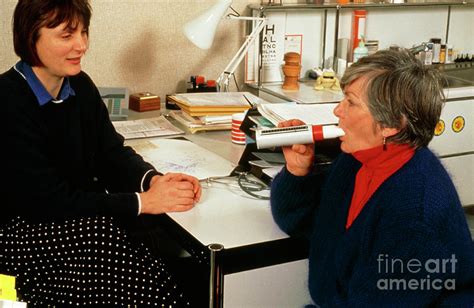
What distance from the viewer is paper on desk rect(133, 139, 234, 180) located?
5.76 feet

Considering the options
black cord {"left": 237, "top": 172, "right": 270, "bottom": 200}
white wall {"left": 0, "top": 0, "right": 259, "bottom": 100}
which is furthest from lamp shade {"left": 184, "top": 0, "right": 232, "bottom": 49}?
black cord {"left": 237, "top": 172, "right": 270, "bottom": 200}

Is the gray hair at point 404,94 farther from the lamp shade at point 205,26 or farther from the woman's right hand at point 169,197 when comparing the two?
the lamp shade at point 205,26

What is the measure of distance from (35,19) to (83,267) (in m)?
0.58

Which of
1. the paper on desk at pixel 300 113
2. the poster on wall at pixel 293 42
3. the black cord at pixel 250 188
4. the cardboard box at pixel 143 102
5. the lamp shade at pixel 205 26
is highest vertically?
the lamp shade at pixel 205 26

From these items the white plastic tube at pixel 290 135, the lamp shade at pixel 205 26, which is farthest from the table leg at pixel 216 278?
Result: the lamp shade at pixel 205 26

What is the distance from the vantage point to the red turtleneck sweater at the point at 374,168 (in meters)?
1.21

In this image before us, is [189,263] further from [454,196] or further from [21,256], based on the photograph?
[454,196]

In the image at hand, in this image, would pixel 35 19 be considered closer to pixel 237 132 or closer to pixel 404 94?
pixel 237 132

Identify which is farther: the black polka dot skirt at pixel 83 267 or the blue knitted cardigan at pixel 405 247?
Result: the black polka dot skirt at pixel 83 267

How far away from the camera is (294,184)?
4.71 ft

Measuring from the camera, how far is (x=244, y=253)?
1321 millimetres

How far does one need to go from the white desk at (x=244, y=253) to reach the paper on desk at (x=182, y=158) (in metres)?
0.23

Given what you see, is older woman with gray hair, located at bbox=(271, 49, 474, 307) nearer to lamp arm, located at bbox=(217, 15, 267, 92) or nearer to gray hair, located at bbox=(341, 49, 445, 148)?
gray hair, located at bbox=(341, 49, 445, 148)

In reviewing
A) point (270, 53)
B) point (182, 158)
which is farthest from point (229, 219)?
point (270, 53)
